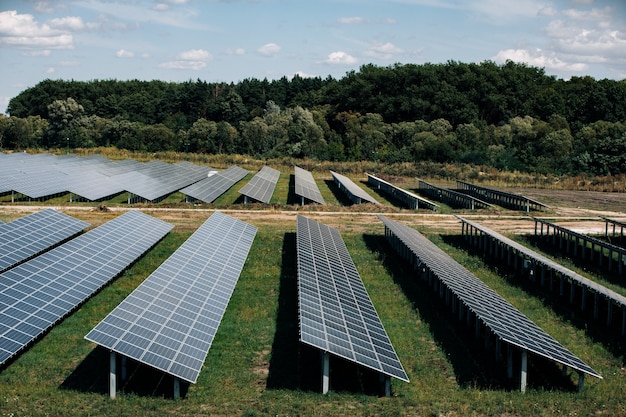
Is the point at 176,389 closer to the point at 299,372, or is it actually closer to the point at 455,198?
the point at 299,372

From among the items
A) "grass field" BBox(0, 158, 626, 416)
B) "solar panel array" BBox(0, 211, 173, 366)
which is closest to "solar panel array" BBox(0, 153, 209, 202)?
"solar panel array" BBox(0, 211, 173, 366)

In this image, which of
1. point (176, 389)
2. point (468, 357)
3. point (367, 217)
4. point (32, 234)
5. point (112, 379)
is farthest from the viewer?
point (367, 217)

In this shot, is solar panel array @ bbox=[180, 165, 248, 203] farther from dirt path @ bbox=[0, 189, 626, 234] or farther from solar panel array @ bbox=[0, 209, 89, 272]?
solar panel array @ bbox=[0, 209, 89, 272]

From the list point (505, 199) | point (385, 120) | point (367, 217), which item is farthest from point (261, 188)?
point (385, 120)

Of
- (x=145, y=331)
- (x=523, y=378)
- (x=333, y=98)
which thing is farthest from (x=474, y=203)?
(x=333, y=98)

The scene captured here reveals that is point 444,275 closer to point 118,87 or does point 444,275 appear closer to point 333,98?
point 333,98
